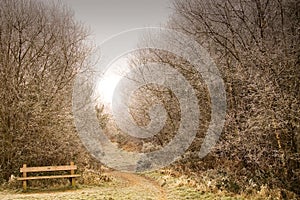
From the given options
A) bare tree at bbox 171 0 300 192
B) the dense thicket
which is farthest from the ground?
bare tree at bbox 171 0 300 192

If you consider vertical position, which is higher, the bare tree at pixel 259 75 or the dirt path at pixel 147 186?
the bare tree at pixel 259 75

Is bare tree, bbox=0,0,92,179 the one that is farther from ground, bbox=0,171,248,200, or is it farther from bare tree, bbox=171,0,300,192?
bare tree, bbox=171,0,300,192

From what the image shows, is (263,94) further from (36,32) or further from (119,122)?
(119,122)

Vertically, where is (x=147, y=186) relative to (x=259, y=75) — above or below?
below

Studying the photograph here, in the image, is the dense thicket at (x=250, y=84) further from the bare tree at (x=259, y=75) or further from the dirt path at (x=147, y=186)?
the dirt path at (x=147, y=186)

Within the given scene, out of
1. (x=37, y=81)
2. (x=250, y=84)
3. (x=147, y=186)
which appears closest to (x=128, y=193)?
(x=147, y=186)

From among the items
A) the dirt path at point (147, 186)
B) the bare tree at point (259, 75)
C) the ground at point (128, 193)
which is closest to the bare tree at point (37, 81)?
the ground at point (128, 193)

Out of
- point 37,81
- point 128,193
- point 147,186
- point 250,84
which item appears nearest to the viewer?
point 250,84

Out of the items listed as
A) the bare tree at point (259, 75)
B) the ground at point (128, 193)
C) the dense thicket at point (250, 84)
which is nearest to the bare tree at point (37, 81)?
the ground at point (128, 193)

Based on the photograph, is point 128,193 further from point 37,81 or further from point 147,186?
point 37,81

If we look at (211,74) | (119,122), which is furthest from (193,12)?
(119,122)

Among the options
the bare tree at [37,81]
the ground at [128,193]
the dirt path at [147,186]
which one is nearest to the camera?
the ground at [128,193]

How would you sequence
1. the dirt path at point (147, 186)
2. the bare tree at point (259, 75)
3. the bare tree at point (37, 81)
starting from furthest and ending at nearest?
the bare tree at point (37, 81) → the dirt path at point (147, 186) → the bare tree at point (259, 75)

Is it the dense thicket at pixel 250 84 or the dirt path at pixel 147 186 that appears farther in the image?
the dirt path at pixel 147 186
